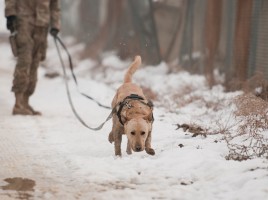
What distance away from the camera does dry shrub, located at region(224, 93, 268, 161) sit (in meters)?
4.96

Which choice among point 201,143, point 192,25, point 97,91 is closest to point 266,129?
point 201,143

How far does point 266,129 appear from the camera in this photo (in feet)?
18.9

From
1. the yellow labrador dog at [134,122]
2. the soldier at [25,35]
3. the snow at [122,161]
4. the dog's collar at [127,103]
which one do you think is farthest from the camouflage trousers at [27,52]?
the dog's collar at [127,103]

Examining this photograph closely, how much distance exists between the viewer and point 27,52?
845 cm

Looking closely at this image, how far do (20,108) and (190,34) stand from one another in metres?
6.15

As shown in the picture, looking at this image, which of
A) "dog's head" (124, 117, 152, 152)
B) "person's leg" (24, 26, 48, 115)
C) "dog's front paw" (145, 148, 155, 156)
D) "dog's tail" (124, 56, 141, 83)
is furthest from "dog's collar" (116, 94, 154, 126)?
"person's leg" (24, 26, 48, 115)

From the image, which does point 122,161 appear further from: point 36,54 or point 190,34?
point 190,34

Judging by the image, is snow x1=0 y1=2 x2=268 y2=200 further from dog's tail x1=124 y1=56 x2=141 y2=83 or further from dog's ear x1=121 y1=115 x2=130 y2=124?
dog's tail x1=124 y1=56 x2=141 y2=83

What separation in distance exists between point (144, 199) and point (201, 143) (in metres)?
1.81

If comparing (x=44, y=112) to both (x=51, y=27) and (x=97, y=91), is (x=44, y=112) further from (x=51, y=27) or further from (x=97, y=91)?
(x=97, y=91)

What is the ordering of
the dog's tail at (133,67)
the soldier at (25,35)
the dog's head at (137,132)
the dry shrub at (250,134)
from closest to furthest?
the dry shrub at (250,134) < the dog's head at (137,132) < the dog's tail at (133,67) < the soldier at (25,35)

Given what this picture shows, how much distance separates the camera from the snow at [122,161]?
14.0 feet

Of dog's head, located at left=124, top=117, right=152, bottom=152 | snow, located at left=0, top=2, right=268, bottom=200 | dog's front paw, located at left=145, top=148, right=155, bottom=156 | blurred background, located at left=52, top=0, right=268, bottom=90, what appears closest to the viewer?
snow, located at left=0, top=2, right=268, bottom=200

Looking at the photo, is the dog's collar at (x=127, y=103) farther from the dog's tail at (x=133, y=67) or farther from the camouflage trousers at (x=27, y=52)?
the camouflage trousers at (x=27, y=52)
